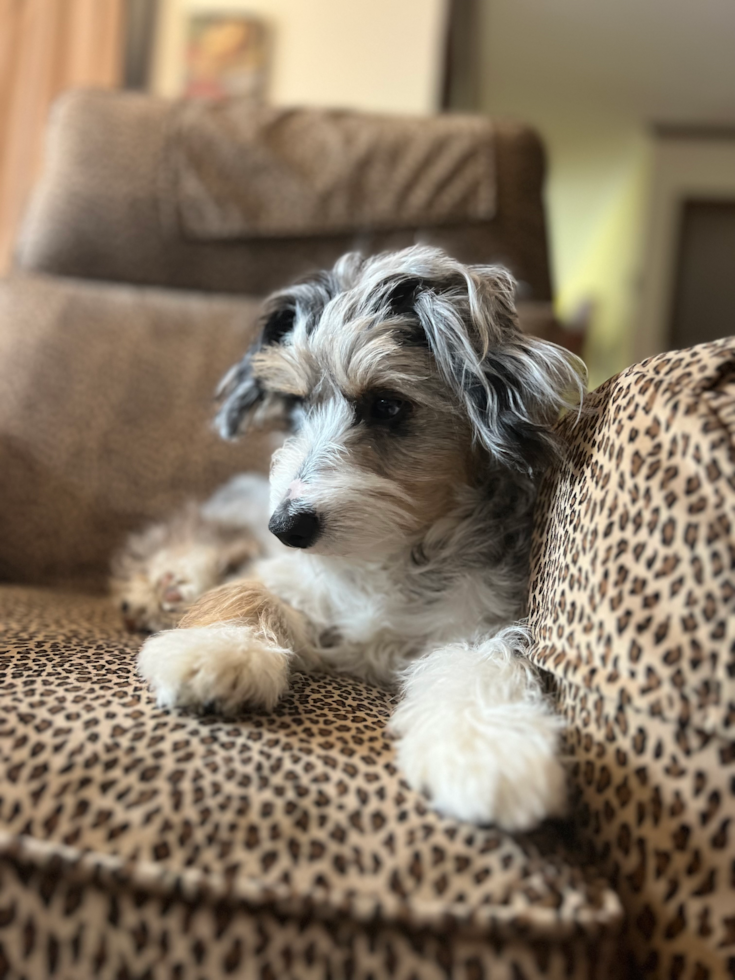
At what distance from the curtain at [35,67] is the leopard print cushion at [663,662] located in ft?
10.5

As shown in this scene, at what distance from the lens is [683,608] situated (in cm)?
94

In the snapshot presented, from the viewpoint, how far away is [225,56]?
3.65m

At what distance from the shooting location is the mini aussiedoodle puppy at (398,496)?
124cm

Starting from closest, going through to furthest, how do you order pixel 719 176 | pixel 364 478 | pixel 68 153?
1. pixel 364 478
2. pixel 68 153
3. pixel 719 176

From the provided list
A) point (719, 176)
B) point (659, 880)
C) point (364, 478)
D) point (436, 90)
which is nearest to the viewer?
point (659, 880)

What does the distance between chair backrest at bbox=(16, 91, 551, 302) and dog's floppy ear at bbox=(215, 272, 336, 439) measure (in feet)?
3.03

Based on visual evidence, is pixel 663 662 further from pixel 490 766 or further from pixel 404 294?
pixel 404 294

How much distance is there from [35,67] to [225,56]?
0.93 m

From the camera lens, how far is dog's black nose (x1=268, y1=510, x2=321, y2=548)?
1321mm

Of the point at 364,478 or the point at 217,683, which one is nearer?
the point at 217,683

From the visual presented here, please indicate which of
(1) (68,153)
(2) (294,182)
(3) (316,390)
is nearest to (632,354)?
(2) (294,182)

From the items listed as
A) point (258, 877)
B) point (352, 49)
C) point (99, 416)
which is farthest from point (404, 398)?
point (352, 49)

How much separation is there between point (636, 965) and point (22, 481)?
1972 mm

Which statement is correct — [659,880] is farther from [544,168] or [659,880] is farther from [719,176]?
[719,176]
